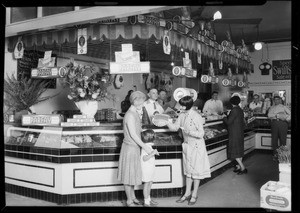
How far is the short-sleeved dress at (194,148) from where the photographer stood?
461 cm

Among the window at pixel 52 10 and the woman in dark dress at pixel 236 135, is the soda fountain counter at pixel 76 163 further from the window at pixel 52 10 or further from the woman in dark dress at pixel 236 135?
the window at pixel 52 10

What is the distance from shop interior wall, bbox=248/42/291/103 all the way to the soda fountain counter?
26.0 feet

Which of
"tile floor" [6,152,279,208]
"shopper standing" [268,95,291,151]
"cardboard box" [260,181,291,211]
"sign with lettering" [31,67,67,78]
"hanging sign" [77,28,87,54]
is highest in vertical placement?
Result: "hanging sign" [77,28,87,54]

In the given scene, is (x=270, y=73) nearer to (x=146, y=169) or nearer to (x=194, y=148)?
(x=194, y=148)

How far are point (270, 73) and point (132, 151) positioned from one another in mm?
9112

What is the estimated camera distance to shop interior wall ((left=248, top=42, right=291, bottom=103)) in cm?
1123

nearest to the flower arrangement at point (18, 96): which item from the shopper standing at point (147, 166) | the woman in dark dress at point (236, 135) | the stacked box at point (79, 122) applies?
the stacked box at point (79, 122)

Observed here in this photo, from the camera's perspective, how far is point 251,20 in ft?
25.3

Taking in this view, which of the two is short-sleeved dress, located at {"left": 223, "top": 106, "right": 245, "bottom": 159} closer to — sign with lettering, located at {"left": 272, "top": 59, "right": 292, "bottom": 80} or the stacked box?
the stacked box

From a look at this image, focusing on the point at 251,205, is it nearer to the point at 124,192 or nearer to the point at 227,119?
the point at 124,192

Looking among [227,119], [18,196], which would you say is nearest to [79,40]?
[18,196]

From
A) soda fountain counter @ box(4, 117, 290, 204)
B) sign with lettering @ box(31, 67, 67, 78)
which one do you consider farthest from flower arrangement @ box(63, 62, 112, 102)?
soda fountain counter @ box(4, 117, 290, 204)

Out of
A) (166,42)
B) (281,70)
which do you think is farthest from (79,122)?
(281,70)

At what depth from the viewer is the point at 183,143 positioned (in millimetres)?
4766
